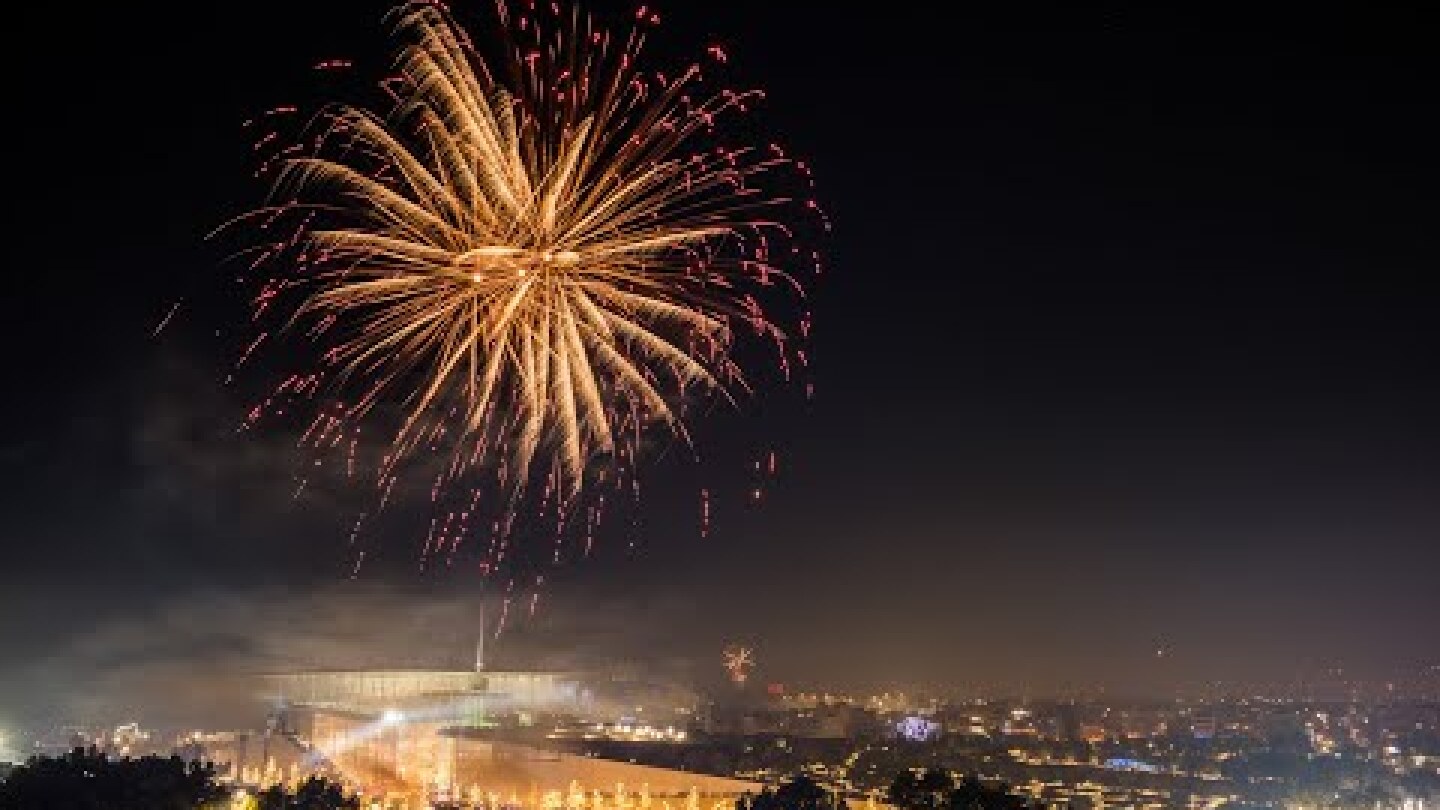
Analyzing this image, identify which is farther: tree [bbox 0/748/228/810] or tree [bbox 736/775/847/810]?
tree [bbox 0/748/228/810]

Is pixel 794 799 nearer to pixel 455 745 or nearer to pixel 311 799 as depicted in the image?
pixel 311 799

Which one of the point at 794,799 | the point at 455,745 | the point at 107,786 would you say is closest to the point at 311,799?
the point at 107,786

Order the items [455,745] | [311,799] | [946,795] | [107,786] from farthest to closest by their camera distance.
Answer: [455,745], [946,795], [107,786], [311,799]

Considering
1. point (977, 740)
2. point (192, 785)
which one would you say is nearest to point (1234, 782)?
point (977, 740)

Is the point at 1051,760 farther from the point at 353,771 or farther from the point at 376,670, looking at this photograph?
the point at 376,670

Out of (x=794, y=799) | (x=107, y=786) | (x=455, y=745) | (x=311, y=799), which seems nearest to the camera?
(x=794, y=799)

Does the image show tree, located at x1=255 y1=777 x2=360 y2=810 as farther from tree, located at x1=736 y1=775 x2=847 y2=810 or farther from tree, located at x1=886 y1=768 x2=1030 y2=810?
tree, located at x1=886 y1=768 x2=1030 y2=810

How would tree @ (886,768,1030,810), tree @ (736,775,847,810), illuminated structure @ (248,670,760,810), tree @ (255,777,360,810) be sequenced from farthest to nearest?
1. illuminated structure @ (248,670,760,810)
2. tree @ (255,777,360,810)
3. tree @ (886,768,1030,810)
4. tree @ (736,775,847,810)

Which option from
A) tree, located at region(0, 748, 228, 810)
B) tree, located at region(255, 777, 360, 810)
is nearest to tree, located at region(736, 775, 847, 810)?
tree, located at region(255, 777, 360, 810)

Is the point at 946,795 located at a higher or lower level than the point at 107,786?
lower

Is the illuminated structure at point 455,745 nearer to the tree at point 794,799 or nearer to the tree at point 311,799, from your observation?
the tree at point 794,799
